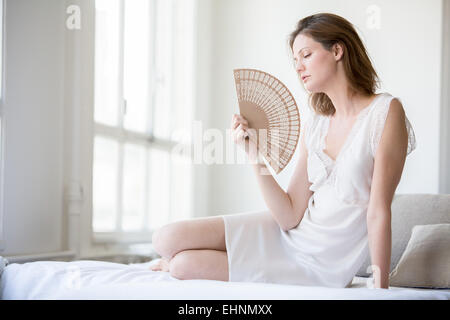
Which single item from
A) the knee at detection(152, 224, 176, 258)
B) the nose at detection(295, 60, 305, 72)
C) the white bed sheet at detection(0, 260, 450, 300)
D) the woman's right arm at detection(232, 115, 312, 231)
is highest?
the nose at detection(295, 60, 305, 72)

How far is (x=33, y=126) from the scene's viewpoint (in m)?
2.67

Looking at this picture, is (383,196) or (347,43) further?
(347,43)

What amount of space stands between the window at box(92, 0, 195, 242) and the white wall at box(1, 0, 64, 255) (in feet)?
1.08

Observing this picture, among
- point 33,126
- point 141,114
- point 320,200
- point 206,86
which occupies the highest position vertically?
point 206,86

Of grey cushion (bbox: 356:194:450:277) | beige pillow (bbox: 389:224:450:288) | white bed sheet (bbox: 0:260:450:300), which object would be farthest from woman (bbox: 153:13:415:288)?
grey cushion (bbox: 356:194:450:277)

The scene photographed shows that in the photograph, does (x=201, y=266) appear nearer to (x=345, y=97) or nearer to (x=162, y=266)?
(x=162, y=266)

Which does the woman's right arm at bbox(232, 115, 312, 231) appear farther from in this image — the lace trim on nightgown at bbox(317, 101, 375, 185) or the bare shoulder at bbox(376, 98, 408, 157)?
the bare shoulder at bbox(376, 98, 408, 157)

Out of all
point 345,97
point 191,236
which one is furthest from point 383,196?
point 191,236

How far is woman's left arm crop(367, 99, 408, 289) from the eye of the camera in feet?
4.94

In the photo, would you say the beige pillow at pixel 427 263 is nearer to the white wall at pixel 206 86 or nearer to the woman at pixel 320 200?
the woman at pixel 320 200

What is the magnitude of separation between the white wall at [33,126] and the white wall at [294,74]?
172cm

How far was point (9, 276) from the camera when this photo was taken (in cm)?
182

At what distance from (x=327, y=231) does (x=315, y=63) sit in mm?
560
